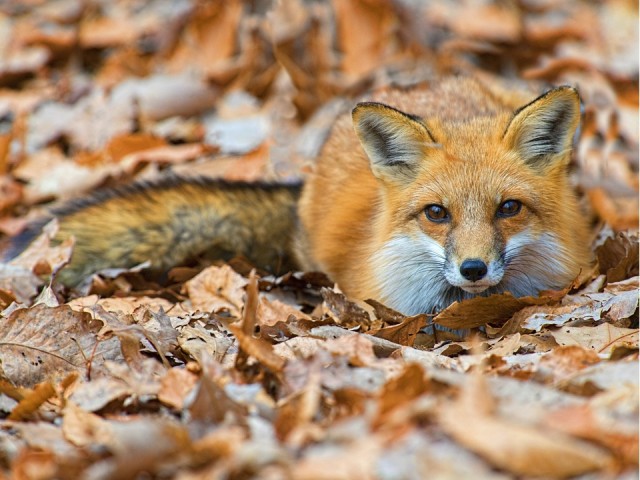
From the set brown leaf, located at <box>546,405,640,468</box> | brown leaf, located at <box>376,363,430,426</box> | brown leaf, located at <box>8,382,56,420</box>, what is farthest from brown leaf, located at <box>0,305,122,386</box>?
brown leaf, located at <box>546,405,640,468</box>

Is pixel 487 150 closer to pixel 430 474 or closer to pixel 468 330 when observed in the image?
pixel 468 330

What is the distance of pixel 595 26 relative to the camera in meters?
9.30

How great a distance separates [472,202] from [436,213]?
0.81 feet

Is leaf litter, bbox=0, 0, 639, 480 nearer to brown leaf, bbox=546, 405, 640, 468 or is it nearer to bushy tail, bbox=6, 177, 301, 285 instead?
brown leaf, bbox=546, 405, 640, 468

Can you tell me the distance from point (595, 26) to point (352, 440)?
322 inches

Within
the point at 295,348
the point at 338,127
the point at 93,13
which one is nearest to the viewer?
the point at 295,348

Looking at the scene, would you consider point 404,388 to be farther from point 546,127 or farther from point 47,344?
point 546,127

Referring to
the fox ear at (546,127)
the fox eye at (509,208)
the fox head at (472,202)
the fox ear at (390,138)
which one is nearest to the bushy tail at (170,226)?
the fox head at (472,202)

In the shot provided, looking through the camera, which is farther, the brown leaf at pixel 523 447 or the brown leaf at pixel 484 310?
the brown leaf at pixel 484 310

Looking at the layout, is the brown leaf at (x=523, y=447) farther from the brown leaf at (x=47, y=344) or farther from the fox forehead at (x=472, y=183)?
the fox forehead at (x=472, y=183)

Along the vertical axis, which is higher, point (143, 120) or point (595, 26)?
point (595, 26)

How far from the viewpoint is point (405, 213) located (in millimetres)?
4773

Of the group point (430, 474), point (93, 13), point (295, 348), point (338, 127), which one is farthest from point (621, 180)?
point (93, 13)

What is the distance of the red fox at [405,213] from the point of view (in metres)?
4.50
